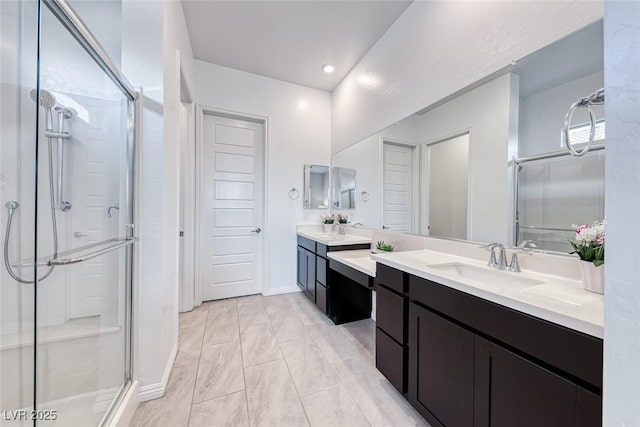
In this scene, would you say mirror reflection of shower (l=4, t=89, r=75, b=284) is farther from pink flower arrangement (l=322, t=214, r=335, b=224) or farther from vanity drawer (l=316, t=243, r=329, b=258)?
pink flower arrangement (l=322, t=214, r=335, b=224)

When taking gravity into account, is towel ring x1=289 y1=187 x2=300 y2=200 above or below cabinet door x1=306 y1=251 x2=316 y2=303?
above

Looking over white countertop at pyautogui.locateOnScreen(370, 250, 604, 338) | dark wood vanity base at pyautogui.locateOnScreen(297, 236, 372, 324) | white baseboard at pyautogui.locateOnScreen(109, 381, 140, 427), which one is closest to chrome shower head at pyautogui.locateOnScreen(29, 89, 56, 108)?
white baseboard at pyautogui.locateOnScreen(109, 381, 140, 427)

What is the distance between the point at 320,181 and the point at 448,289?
2.54 meters

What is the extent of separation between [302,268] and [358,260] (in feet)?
3.71

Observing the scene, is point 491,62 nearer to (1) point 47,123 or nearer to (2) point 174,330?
(1) point 47,123

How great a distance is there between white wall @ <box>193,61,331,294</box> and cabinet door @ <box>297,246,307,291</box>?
130mm

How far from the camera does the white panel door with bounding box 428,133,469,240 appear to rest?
1649 millimetres

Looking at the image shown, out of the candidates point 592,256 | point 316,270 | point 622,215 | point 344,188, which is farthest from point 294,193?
point 622,215

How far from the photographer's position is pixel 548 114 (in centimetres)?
122

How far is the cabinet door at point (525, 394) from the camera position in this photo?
0.73m

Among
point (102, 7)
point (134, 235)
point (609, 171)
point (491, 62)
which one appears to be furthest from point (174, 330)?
→ point (491, 62)

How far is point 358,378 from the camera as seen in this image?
167 centimetres

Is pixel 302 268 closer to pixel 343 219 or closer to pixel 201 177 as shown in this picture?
pixel 343 219

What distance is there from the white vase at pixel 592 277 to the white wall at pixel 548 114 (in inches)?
23.0
